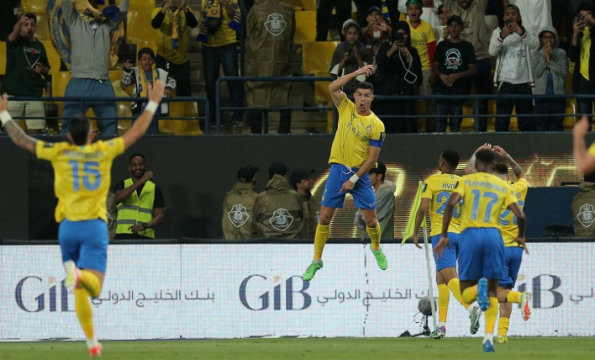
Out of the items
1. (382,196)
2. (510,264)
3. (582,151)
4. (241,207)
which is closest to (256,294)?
(241,207)

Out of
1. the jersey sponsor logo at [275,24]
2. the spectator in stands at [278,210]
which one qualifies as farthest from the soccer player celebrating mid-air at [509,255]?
the jersey sponsor logo at [275,24]

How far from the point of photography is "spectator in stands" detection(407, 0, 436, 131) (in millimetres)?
20141

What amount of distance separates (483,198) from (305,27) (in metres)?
10.5

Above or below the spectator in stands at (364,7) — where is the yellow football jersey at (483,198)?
below

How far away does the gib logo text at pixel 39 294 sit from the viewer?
1672 cm

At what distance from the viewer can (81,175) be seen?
437 inches

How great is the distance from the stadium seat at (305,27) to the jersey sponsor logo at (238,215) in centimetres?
473

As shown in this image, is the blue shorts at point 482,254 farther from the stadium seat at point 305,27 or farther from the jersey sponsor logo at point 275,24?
the stadium seat at point 305,27

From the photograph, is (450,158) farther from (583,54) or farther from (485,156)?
(583,54)

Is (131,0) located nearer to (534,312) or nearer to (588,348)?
(534,312)

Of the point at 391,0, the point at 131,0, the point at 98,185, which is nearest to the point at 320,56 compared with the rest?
Answer: the point at 391,0

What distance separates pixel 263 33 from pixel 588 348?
8.93 m

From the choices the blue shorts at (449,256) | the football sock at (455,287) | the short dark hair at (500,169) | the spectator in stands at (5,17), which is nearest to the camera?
the short dark hair at (500,169)

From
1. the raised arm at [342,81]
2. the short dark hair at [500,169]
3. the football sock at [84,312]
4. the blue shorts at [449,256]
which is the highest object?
the raised arm at [342,81]
